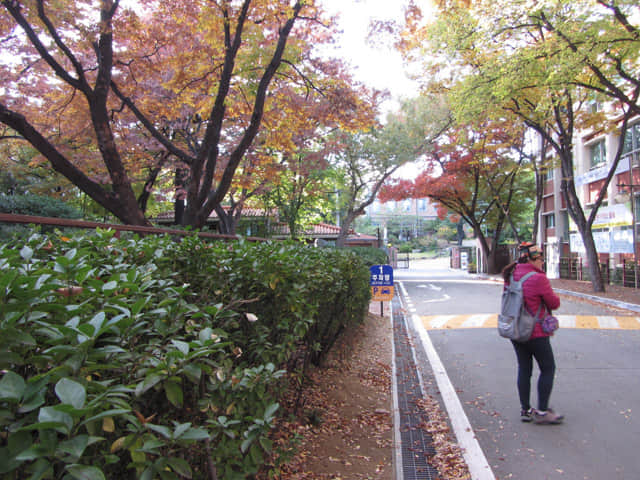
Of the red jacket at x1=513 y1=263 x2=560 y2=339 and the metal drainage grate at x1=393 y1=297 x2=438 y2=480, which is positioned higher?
the red jacket at x1=513 y1=263 x2=560 y2=339

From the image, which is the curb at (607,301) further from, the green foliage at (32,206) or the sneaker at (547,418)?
the green foliage at (32,206)

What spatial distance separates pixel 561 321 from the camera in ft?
33.0

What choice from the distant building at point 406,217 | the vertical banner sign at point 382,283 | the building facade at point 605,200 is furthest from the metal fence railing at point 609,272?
the distant building at point 406,217

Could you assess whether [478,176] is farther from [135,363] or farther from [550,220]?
[135,363]

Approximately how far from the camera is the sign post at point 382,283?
10531mm

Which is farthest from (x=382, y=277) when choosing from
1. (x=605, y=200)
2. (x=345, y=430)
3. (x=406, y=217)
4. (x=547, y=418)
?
(x=406, y=217)

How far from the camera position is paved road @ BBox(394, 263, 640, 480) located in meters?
3.55

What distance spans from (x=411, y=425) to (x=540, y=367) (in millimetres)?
1468

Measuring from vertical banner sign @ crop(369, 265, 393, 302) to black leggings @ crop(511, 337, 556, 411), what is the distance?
6022 mm

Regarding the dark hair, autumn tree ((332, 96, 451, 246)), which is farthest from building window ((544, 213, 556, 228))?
the dark hair

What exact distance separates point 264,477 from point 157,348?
1.53 m

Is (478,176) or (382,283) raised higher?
(478,176)

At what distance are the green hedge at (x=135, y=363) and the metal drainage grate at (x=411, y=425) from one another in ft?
5.49

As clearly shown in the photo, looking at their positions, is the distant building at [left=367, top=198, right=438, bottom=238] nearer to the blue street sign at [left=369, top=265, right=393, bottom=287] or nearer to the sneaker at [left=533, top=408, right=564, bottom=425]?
the blue street sign at [left=369, top=265, right=393, bottom=287]
